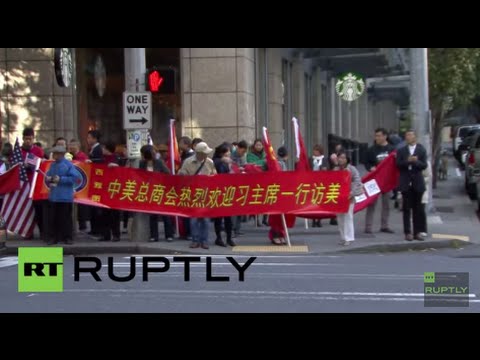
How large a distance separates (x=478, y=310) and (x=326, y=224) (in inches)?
356

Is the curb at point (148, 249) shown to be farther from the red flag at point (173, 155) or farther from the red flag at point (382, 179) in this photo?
the red flag at point (173, 155)

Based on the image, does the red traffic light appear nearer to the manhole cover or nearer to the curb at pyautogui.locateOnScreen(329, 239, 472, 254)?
the curb at pyautogui.locateOnScreen(329, 239, 472, 254)

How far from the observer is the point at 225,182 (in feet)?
47.1

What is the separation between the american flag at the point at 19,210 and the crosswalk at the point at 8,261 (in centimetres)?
136

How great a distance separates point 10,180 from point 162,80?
10.6 feet

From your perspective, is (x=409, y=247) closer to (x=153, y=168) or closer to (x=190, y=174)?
(x=190, y=174)

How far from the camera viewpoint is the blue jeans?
1421cm

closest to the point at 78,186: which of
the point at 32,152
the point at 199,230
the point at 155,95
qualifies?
the point at 32,152

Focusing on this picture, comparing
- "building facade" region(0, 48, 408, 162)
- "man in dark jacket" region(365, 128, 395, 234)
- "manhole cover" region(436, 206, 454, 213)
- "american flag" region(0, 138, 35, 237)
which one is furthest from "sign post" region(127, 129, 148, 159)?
"manhole cover" region(436, 206, 454, 213)
